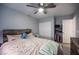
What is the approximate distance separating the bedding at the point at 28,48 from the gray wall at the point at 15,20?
14 cm

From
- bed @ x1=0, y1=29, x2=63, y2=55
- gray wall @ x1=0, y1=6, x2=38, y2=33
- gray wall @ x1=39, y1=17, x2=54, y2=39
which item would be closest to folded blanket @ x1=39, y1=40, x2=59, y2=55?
bed @ x1=0, y1=29, x2=63, y2=55

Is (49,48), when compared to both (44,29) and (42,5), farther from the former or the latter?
(42,5)

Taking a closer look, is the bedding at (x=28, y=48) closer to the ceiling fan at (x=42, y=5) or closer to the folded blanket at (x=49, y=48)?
the folded blanket at (x=49, y=48)

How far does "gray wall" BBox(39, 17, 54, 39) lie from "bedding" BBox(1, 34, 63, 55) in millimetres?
117

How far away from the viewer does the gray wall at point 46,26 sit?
175 centimetres

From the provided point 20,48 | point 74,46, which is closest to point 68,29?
point 74,46

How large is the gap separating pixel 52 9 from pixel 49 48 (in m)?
0.53

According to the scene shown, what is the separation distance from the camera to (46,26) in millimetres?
1756

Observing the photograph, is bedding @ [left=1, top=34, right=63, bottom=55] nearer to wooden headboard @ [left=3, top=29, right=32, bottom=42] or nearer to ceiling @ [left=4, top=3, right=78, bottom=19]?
wooden headboard @ [left=3, top=29, right=32, bottom=42]

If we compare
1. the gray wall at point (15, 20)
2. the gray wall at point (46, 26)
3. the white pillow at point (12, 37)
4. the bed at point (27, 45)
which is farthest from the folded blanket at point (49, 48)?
the white pillow at point (12, 37)

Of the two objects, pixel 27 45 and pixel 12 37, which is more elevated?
pixel 12 37
